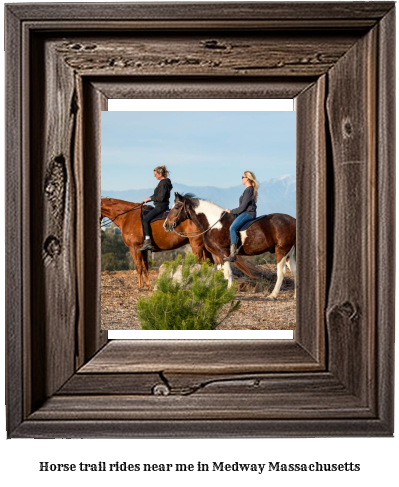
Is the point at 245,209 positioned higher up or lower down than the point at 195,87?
lower down

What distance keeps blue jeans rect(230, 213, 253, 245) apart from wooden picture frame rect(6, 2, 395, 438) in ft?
0.84

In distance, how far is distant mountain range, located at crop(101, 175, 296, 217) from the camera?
2.19 meters

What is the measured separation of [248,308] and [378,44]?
3.72 feet

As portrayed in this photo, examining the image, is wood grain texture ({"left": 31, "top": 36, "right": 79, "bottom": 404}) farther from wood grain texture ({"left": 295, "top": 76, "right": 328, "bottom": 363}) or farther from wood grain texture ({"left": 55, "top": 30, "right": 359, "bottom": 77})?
wood grain texture ({"left": 295, "top": 76, "right": 328, "bottom": 363})

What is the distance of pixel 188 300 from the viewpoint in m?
2.29

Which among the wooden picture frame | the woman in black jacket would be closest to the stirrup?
the woman in black jacket

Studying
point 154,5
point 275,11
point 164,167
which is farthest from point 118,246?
point 275,11

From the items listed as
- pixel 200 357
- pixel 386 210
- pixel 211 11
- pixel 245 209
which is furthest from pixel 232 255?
pixel 211 11

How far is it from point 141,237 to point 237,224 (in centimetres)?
40

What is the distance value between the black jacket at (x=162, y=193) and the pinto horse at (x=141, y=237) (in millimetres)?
76

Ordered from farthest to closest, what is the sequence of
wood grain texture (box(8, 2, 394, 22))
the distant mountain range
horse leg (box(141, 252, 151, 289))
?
horse leg (box(141, 252, 151, 289))
the distant mountain range
wood grain texture (box(8, 2, 394, 22))

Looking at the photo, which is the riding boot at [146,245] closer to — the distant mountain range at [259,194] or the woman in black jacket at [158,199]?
the woman in black jacket at [158,199]

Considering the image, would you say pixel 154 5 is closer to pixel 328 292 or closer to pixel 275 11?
pixel 275 11

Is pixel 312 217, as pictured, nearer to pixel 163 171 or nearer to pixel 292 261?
pixel 292 261
